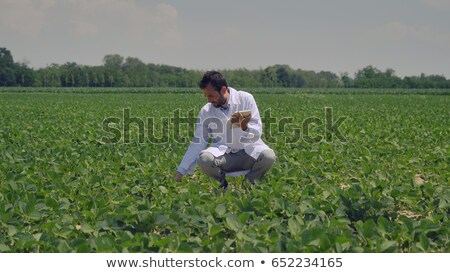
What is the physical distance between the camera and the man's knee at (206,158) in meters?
4.99

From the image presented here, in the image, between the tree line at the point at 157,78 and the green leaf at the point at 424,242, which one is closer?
the green leaf at the point at 424,242

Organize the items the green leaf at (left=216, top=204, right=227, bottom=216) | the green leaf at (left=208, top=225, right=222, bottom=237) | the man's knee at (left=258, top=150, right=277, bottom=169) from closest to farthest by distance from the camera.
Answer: the green leaf at (left=208, top=225, right=222, bottom=237), the green leaf at (left=216, top=204, right=227, bottom=216), the man's knee at (left=258, top=150, right=277, bottom=169)

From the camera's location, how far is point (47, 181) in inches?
214

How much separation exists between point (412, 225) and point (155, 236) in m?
1.57

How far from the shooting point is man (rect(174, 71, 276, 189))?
4.98 meters

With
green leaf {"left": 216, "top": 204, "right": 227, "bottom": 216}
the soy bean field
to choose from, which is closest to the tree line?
the soy bean field

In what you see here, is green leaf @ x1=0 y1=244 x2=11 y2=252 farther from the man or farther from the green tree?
the green tree

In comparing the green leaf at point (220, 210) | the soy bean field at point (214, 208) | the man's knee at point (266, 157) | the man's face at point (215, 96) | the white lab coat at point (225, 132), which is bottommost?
the soy bean field at point (214, 208)

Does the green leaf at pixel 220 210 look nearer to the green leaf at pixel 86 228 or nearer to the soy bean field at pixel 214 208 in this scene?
the soy bean field at pixel 214 208

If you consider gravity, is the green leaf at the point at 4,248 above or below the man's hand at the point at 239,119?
below

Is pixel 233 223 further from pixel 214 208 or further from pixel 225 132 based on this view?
pixel 225 132

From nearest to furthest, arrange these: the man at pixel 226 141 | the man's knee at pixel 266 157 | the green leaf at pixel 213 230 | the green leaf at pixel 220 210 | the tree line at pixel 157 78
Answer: the green leaf at pixel 213 230
the green leaf at pixel 220 210
the man at pixel 226 141
the man's knee at pixel 266 157
the tree line at pixel 157 78

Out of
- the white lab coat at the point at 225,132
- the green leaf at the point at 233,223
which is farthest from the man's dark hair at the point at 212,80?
the green leaf at the point at 233,223
